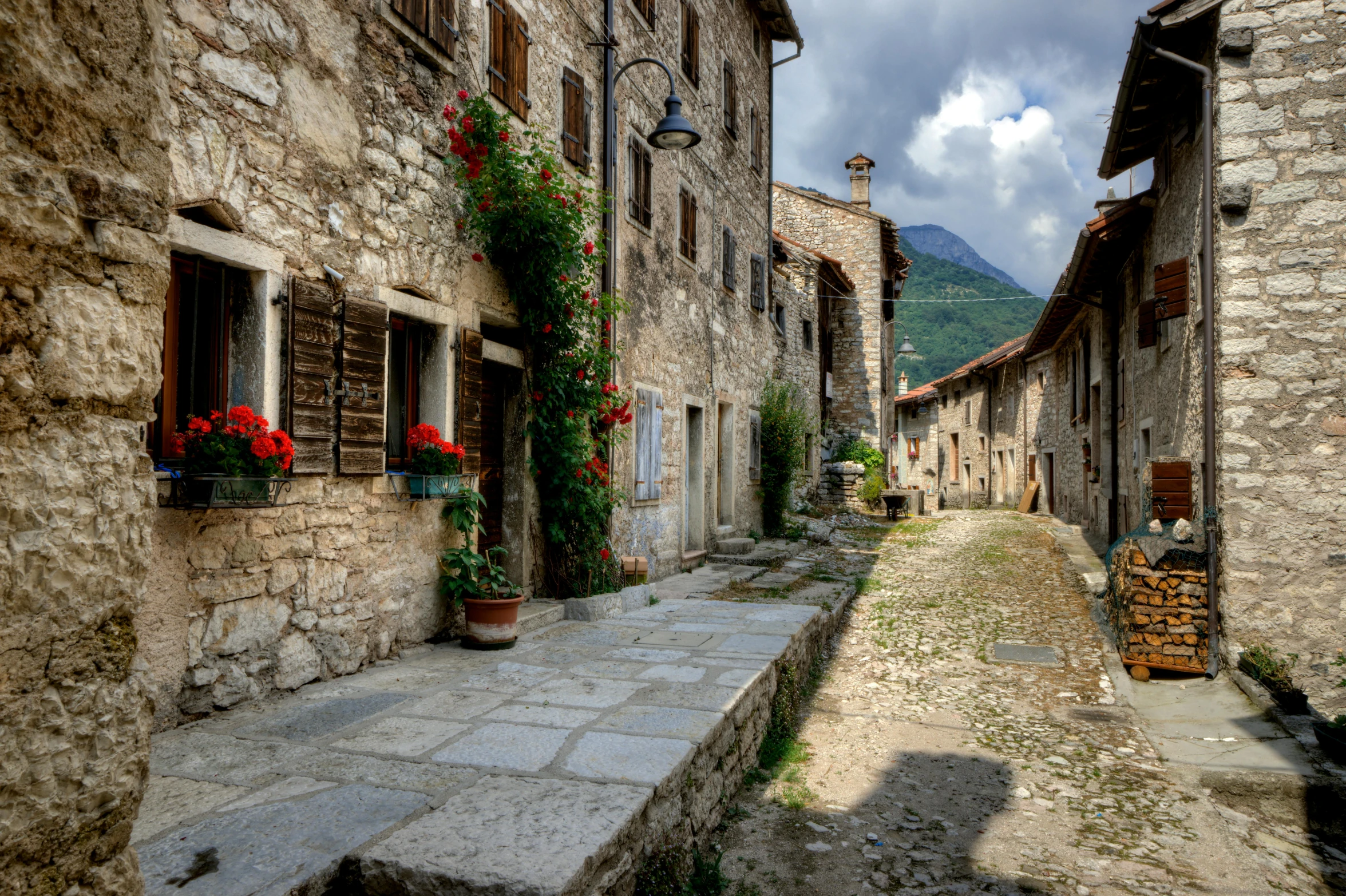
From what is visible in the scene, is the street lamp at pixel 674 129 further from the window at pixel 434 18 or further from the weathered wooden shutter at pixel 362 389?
the weathered wooden shutter at pixel 362 389

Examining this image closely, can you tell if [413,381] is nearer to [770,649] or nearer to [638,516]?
[770,649]

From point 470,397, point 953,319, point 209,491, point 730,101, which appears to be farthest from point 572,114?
point 953,319

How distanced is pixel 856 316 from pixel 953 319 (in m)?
42.6

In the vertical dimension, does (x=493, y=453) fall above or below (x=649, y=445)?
below

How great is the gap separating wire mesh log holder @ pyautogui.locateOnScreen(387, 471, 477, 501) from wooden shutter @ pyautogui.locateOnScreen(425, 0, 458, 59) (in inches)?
111

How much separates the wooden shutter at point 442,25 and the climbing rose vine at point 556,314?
13.4 inches

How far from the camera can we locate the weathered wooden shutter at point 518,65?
6195 mm

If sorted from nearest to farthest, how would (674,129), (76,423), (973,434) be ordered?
1. (76,423)
2. (674,129)
3. (973,434)

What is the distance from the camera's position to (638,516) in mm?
8742

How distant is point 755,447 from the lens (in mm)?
13648

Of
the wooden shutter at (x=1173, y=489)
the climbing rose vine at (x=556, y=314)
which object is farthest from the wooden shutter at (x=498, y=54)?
the wooden shutter at (x=1173, y=489)

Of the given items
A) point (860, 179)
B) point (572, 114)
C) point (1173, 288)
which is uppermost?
point (860, 179)

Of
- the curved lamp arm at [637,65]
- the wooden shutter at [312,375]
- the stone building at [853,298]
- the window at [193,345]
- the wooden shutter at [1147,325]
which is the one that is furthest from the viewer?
the stone building at [853,298]

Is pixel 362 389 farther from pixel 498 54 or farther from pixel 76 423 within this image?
pixel 76 423
